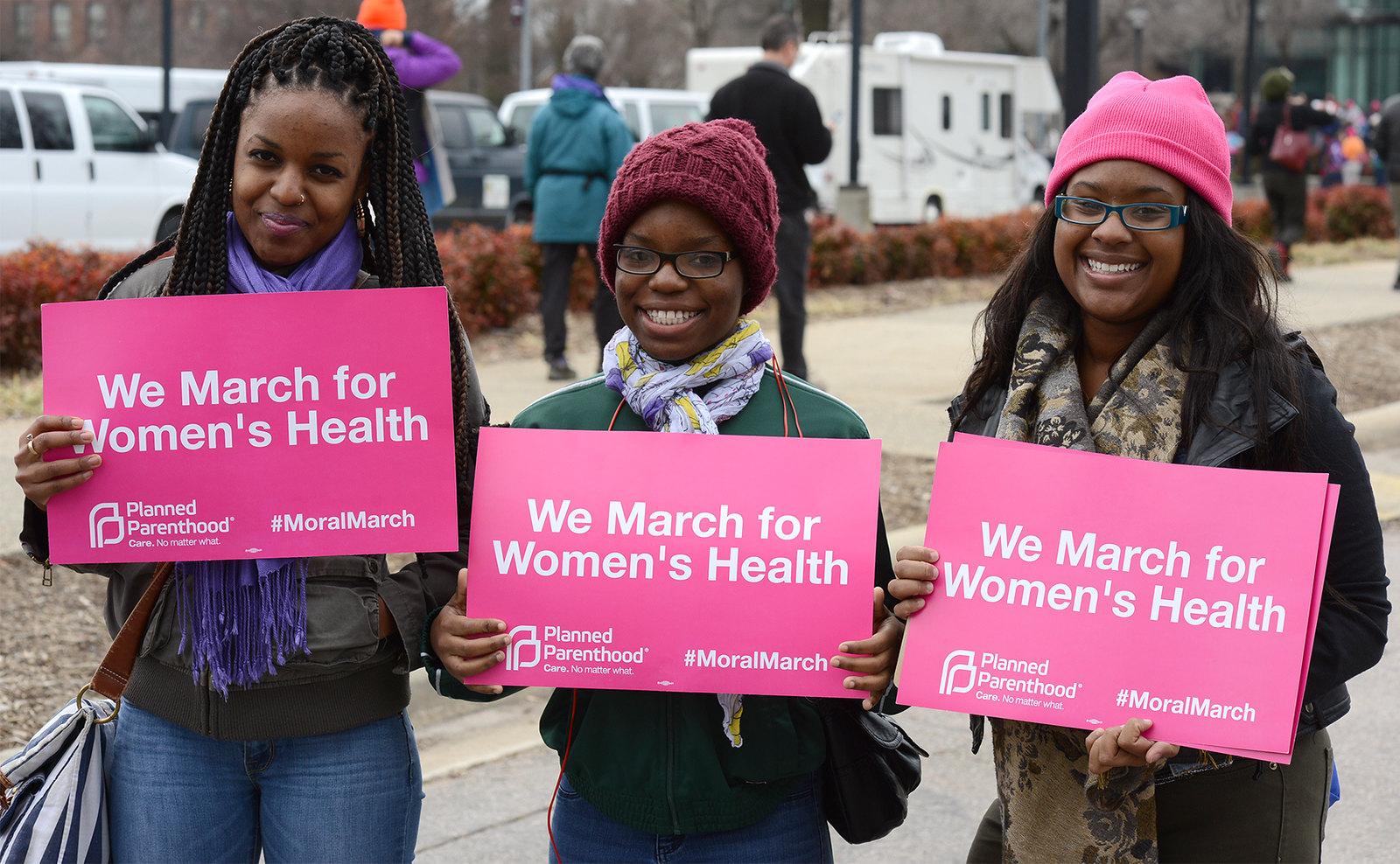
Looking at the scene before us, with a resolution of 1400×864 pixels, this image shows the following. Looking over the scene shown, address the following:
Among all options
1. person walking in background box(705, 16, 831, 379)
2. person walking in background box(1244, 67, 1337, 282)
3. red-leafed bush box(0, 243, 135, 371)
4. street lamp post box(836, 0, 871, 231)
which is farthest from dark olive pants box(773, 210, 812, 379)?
person walking in background box(1244, 67, 1337, 282)

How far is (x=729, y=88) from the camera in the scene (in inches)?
366

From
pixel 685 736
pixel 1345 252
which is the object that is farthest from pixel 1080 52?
pixel 1345 252

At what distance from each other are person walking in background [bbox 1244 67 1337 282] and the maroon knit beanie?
14.4 meters

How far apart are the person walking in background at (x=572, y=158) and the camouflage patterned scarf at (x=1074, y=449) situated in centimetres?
703

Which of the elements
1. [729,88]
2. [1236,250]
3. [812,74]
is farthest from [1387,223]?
[1236,250]

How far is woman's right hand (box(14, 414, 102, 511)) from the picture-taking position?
2.29 m

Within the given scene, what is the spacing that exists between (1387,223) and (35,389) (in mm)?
18861

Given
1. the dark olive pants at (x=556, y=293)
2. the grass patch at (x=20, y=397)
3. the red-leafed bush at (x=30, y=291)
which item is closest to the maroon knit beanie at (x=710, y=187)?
the grass patch at (x=20, y=397)

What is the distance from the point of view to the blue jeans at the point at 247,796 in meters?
2.34

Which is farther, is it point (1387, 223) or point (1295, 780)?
point (1387, 223)

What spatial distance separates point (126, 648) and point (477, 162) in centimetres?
1832

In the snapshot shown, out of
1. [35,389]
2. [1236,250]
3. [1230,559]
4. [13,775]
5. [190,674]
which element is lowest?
[35,389]

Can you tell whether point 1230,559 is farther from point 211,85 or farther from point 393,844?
point 211,85

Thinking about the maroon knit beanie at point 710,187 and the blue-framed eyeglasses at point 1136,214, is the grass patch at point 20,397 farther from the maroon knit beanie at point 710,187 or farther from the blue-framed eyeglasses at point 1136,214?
the blue-framed eyeglasses at point 1136,214
